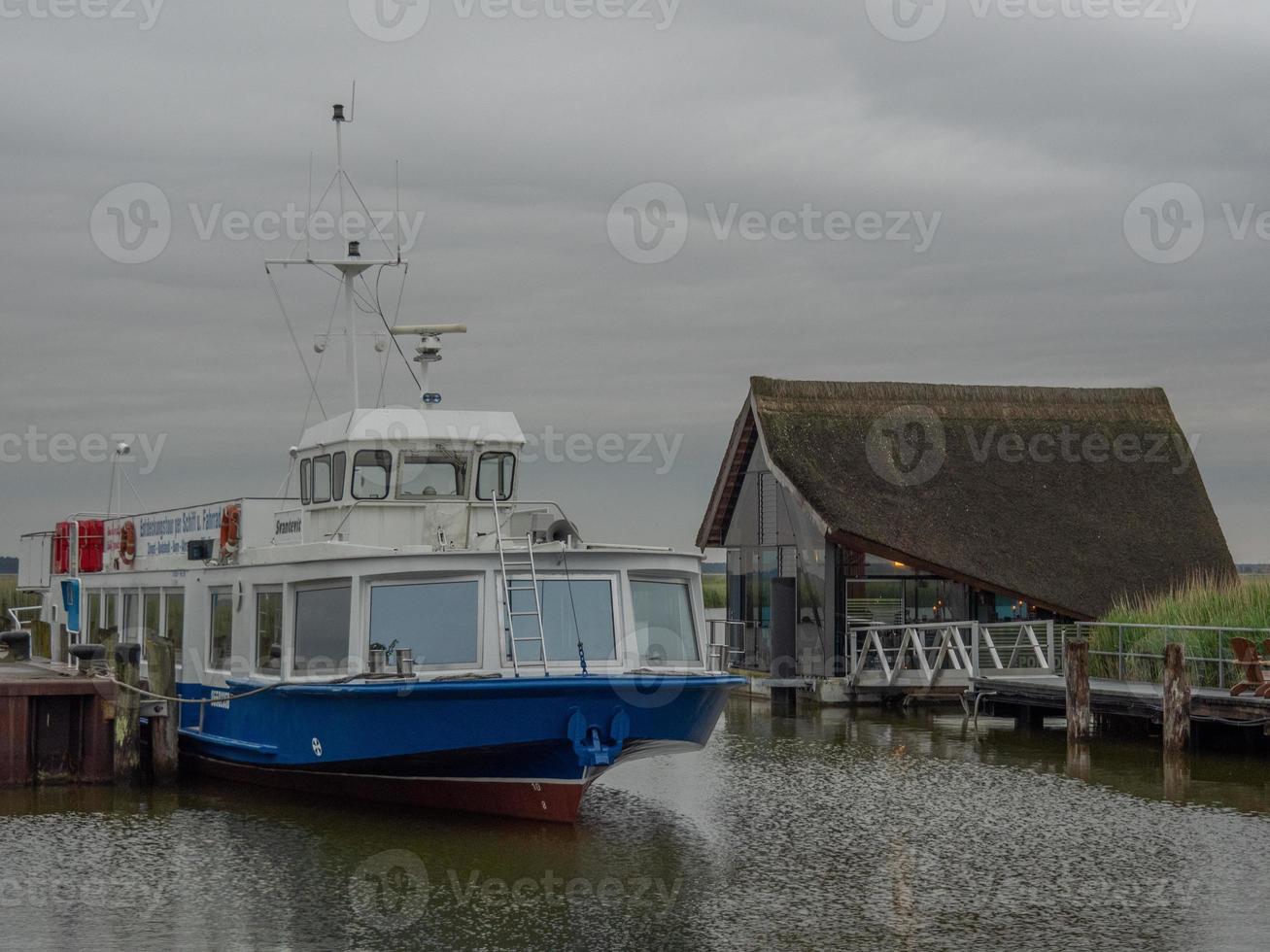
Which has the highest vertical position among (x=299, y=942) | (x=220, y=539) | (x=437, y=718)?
(x=220, y=539)

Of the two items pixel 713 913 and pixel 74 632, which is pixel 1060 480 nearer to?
pixel 74 632

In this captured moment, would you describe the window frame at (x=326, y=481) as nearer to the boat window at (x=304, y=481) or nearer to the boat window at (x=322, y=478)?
the boat window at (x=322, y=478)

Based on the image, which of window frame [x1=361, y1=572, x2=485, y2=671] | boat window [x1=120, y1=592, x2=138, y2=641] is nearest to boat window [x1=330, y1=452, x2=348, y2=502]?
window frame [x1=361, y1=572, x2=485, y2=671]

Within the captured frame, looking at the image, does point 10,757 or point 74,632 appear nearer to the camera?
point 10,757

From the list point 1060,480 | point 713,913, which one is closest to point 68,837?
point 713,913

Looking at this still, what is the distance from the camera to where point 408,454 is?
21.8 metres

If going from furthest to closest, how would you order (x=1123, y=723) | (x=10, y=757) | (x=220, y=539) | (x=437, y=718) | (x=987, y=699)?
(x=987, y=699) < (x=1123, y=723) < (x=220, y=539) < (x=10, y=757) < (x=437, y=718)

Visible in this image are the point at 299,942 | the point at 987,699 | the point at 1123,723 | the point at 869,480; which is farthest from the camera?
the point at 869,480

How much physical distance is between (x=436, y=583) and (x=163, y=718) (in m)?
6.50

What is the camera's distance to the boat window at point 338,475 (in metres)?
21.8

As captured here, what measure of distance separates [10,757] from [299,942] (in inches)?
372

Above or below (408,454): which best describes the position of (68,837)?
below

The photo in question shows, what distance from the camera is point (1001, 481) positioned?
37812 mm

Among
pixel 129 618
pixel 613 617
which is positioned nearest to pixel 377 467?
pixel 613 617
